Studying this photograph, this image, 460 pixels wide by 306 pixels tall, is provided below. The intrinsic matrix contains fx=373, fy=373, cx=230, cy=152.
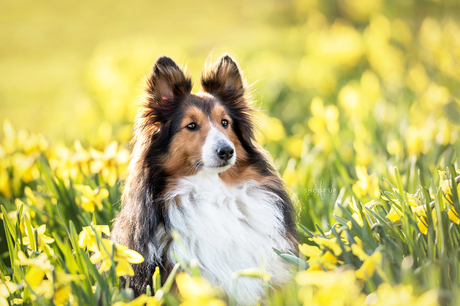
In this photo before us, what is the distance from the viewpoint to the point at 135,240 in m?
2.18

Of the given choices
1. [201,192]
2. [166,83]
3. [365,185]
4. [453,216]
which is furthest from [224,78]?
[453,216]

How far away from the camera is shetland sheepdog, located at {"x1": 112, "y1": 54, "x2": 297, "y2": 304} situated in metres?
2.18

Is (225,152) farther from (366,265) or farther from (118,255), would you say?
(366,265)

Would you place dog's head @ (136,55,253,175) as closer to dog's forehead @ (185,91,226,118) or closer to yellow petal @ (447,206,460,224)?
dog's forehead @ (185,91,226,118)

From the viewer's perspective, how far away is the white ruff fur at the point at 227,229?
2.16 meters

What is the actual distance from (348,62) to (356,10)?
293cm

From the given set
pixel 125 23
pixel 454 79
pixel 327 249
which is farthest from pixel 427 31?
pixel 125 23

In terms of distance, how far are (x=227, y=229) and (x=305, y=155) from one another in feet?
6.20

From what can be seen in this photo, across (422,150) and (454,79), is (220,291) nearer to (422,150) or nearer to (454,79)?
(422,150)

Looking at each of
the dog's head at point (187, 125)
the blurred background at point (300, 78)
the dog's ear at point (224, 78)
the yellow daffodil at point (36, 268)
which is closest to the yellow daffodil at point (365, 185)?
the blurred background at point (300, 78)

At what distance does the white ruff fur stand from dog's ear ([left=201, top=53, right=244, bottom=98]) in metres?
0.70

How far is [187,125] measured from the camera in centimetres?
248

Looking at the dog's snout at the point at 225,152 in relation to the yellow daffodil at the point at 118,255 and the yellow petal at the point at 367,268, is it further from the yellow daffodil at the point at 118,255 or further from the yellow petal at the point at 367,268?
the yellow petal at the point at 367,268

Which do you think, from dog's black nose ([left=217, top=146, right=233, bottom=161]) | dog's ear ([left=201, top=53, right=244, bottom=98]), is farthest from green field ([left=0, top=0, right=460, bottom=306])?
dog's black nose ([left=217, top=146, right=233, bottom=161])
